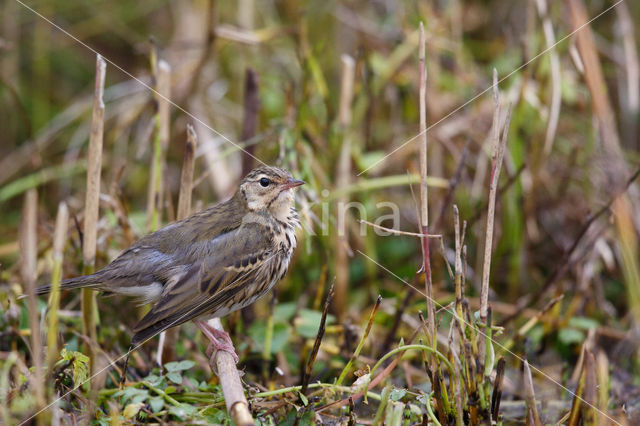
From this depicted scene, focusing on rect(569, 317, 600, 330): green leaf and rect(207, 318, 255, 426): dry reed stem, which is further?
rect(569, 317, 600, 330): green leaf

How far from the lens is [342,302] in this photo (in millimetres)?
4660

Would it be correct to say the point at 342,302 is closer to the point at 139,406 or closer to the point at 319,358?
the point at 319,358

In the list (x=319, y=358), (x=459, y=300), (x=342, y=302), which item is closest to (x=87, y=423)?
(x=459, y=300)

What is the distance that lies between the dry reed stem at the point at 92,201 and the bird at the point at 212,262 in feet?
0.38

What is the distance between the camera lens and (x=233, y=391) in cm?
264

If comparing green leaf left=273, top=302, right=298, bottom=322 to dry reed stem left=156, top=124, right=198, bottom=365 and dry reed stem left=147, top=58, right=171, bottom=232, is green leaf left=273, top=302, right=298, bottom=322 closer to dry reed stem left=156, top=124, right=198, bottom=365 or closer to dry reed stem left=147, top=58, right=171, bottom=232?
dry reed stem left=156, top=124, right=198, bottom=365

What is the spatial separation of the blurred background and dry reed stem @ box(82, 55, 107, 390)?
0.11m

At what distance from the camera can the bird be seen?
3.32m

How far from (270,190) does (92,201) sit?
90 centimetres

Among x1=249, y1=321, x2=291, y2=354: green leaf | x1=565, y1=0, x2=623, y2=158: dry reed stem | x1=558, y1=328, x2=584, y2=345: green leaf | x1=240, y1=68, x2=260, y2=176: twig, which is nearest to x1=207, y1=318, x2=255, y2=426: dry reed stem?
x1=249, y1=321, x2=291, y2=354: green leaf

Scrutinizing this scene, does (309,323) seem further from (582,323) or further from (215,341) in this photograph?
(582,323)

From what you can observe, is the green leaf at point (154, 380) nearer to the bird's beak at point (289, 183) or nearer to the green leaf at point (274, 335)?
the green leaf at point (274, 335)

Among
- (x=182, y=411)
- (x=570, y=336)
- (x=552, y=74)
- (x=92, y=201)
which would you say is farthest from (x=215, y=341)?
(x=552, y=74)

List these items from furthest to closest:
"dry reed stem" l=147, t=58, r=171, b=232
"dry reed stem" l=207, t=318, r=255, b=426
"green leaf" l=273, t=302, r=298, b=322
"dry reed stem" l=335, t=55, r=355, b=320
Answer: "dry reed stem" l=335, t=55, r=355, b=320 < "green leaf" l=273, t=302, r=298, b=322 < "dry reed stem" l=147, t=58, r=171, b=232 < "dry reed stem" l=207, t=318, r=255, b=426
